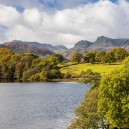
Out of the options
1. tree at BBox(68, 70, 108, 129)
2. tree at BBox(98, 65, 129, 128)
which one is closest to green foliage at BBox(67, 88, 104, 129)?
tree at BBox(68, 70, 108, 129)

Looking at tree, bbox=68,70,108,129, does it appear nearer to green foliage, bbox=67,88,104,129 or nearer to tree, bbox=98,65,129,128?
green foliage, bbox=67,88,104,129

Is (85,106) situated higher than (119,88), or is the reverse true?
(119,88)

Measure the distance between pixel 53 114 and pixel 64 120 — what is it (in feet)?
24.4

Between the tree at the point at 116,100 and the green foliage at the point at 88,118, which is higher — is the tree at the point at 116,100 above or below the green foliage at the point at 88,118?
above

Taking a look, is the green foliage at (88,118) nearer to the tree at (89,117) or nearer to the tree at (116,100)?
the tree at (89,117)

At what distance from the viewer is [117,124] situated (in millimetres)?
38219

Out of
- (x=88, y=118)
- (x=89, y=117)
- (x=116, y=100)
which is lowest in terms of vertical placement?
(x=88, y=118)

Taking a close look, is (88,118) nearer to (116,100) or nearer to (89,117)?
(89,117)

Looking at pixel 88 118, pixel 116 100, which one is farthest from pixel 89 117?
pixel 116 100

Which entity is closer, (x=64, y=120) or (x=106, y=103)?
(x=106, y=103)

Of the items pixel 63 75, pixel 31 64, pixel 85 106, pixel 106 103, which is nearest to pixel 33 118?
pixel 85 106

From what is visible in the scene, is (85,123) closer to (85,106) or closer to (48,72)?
(85,106)

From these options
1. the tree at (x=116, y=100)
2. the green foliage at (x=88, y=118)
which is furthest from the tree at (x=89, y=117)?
the tree at (x=116, y=100)

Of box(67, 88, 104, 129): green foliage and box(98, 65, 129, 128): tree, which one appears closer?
box(98, 65, 129, 128): tree
